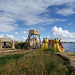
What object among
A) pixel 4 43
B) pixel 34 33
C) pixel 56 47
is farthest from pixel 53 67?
pixel 4 43

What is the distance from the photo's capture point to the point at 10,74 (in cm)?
564

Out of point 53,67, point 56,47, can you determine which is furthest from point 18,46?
point 53,67

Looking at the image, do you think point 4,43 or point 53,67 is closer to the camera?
point 53,67

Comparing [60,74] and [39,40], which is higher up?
[39,40]

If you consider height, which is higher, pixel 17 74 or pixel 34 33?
pixel 34 33

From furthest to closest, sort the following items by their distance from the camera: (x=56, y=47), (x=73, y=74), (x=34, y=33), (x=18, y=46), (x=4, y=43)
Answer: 1. (x=4, y=43)
2. (x=18, y=46)
3. (x=34, y=33)
4. (x=56, y=47)
5. (x=73, y=74)

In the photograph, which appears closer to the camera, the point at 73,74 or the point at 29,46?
the point at 73,74

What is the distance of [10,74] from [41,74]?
62.8 inches

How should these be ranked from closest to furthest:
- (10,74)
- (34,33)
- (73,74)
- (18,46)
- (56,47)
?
1. (73,74)
2. (10,74)
3. (56,47)
4. (34,33)
5. (18,46)

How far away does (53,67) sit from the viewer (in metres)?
6.17

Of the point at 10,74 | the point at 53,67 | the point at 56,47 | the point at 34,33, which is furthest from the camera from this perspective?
the point at 34,33

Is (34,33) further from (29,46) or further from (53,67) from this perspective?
(53,67)

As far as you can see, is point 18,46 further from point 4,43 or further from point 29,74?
point 29,74

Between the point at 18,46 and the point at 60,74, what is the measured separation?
23503mm
